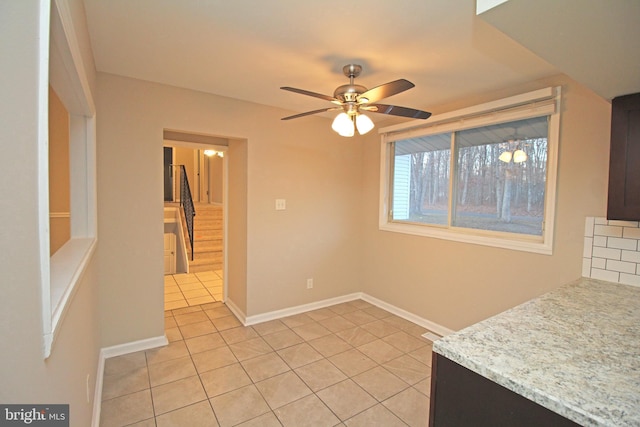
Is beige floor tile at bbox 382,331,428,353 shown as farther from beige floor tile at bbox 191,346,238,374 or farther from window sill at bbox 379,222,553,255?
beige floor tile at bbox 191,346,238,374

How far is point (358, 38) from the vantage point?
1.96m

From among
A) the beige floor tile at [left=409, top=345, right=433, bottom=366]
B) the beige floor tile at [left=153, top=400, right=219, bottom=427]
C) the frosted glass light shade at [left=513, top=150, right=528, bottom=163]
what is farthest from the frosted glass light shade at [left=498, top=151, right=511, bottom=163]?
the beige floor tile at [left=153, top=400, right=219, bottom=427]

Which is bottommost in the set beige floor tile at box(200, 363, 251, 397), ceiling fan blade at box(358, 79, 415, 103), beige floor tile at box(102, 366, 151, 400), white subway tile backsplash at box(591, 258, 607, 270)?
beige floor tile at box(200, 363, 251, 397)

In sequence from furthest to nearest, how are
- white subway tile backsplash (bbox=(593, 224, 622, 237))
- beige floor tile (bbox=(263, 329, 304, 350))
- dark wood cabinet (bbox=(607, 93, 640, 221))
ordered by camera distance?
beige floor tile (bbox=(263, 329, 304, 350)) → white subway tile backsplash (bbox=(593, 224, 622, 237)) → dark wood cabinet (bbox=(607, 93, 640, 221))

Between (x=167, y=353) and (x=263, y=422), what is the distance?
131 centimetres

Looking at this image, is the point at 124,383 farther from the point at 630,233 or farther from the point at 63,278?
the point at 630,233

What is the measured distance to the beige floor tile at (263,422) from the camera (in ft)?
6.51

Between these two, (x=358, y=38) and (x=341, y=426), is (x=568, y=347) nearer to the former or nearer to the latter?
(x=341, y=426)

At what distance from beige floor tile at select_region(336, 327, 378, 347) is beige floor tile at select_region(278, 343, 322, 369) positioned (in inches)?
16.0

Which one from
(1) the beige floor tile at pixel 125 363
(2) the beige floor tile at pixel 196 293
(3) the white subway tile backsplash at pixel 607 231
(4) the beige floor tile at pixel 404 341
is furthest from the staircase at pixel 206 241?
(3) the white subway tile backsplash at pixel 607 231

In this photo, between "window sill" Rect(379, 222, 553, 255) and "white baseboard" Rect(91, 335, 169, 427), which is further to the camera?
"window sill" Rect(379, 222, 553, 255)

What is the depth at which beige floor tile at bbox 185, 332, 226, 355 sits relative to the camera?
2.91 meters

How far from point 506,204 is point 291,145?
231 cm

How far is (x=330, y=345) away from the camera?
9.93ft
